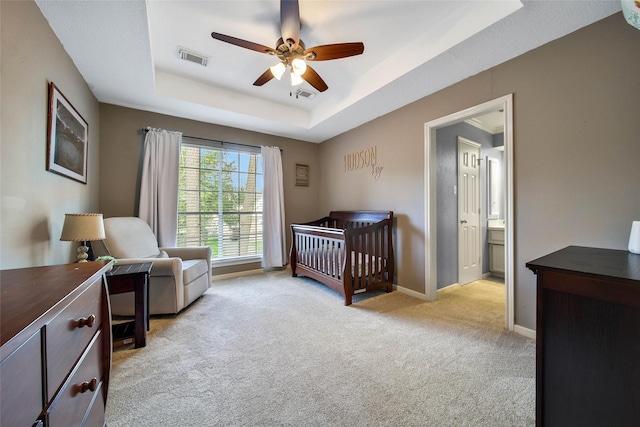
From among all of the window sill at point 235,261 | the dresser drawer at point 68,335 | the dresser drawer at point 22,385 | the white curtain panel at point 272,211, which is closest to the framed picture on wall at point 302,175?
the white curtain panel at point 272,211

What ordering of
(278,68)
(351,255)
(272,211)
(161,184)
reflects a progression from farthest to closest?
1. (272,211)
2. (161,184)
3. (351,255)
4. (278,68)

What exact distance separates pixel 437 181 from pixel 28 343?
327cm

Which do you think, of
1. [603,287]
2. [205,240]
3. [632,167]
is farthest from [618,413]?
[205,240]

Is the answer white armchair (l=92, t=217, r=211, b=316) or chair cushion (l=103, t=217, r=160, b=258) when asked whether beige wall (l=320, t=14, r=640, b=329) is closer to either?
white armchair (l=92, t=217, r=211, b=316)

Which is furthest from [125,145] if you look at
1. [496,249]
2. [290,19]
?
[496,249]

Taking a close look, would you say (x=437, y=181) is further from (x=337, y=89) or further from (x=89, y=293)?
(x=89, y=293)

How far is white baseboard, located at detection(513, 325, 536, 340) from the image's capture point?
6.51ft

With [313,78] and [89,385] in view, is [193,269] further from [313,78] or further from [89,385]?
[313,78]

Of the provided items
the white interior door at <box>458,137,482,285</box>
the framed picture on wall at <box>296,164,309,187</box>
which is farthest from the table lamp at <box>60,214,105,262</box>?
the white interior door at <box>458,137,482,285</box>

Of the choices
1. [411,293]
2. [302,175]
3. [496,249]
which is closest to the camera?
[411,293]

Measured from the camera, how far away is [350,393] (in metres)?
1.39

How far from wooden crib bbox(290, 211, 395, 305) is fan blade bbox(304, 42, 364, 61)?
5.38 feet

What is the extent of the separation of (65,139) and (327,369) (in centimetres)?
263

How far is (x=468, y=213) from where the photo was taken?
3.46 m
